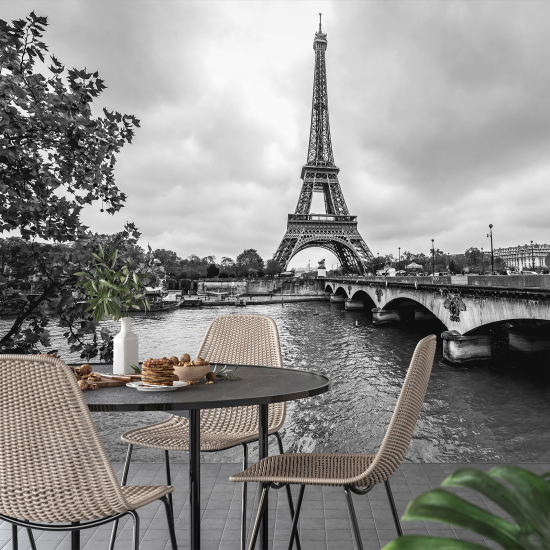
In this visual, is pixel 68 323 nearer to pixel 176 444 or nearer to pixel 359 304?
pixel 176 444

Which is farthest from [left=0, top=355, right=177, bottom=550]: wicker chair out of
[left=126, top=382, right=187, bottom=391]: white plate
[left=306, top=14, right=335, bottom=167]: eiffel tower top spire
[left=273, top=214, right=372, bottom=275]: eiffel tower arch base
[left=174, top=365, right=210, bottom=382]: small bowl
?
[left=306, top=14, right=335, bottom=167]: eiffel tower top spire

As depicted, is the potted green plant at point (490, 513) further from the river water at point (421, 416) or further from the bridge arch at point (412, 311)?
the bridge arch at point (412, 311)

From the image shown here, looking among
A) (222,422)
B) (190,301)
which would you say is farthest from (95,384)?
(190,301)

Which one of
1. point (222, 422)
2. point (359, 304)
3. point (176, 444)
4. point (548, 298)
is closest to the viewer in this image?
point (176, 444)

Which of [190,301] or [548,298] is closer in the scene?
[548,298]

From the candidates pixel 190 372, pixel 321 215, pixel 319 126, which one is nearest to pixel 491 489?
pixel 190 372

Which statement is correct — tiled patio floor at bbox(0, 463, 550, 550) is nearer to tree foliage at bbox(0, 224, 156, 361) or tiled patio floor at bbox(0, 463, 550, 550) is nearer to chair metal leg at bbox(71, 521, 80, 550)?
chair metal leg at bbox(71, 521, 80, 550)

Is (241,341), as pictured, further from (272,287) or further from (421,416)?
(272,287)

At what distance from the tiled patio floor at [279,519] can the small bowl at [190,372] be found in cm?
98

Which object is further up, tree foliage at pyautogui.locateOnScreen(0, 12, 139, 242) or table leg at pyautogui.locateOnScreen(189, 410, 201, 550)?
tree foliage at pyautogui.locateOnScreen(0, 12, 139, 242)

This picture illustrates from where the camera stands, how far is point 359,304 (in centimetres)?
4638

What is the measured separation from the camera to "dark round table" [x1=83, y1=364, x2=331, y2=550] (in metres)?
1.84

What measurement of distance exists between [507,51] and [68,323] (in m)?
28.3

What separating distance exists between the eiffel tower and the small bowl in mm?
48152
